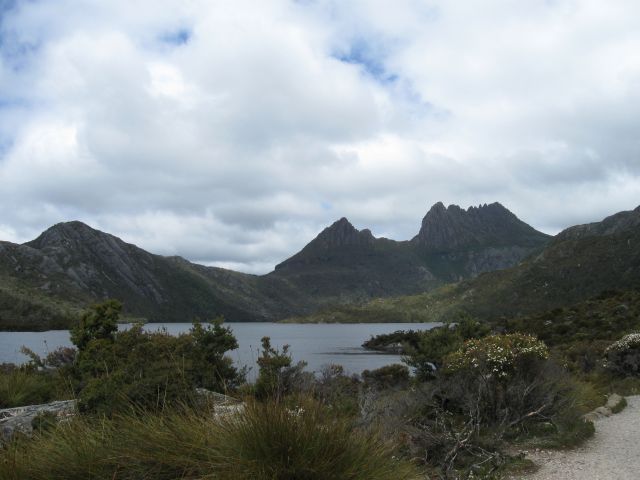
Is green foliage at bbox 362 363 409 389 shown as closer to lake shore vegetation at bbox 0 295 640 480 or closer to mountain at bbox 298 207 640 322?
lake shore vegetation at bbox 0 295 640 480

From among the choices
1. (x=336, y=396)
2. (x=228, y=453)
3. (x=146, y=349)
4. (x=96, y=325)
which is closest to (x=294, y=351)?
(x=96, y=325)

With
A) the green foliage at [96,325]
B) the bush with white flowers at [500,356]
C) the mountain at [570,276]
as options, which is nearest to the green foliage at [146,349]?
the green foliage at [96,325]

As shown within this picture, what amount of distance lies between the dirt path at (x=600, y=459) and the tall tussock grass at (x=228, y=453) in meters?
6.45

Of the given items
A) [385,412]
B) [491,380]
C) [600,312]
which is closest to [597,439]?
[491,380]

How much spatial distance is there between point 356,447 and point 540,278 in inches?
5845

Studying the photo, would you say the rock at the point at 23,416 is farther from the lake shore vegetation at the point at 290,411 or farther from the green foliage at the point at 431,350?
the green foliage at the point at 431,350

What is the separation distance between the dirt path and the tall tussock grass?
21.2ft

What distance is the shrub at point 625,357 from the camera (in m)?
21.8

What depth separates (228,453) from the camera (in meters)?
4.13

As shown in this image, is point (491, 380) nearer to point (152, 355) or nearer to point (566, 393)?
point (566, 393)

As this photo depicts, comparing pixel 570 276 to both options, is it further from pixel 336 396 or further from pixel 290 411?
pixel 290 411

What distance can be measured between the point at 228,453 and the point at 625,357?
910 inches

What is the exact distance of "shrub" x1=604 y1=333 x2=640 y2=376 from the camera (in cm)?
2178

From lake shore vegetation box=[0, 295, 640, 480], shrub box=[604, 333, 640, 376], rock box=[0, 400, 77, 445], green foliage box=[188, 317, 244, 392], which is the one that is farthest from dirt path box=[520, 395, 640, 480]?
green foliage box=[188, 317, 244, 392]
